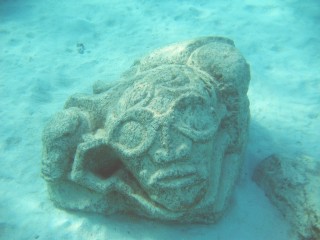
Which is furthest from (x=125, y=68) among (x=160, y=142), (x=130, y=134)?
(x=160, y=142)

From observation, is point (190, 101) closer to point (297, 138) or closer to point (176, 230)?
point (176, 230)

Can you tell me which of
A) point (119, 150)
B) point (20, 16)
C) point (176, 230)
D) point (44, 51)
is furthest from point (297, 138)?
point (20, 16)

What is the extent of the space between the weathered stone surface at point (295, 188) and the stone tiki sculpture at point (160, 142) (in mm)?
439

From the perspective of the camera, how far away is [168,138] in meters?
2.22

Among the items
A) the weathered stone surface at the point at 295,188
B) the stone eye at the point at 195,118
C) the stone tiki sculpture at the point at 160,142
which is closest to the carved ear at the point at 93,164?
the stone tiki sculpture at the point at 160,142

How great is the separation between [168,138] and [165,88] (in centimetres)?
45

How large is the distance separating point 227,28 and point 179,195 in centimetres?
469

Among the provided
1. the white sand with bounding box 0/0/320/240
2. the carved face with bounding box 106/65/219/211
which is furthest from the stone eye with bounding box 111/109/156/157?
the white sand with bounding box 0/0/320/240

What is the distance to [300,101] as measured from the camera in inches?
169

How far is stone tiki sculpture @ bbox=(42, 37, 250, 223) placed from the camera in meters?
2.26

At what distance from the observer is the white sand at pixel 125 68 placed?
279 centimetres

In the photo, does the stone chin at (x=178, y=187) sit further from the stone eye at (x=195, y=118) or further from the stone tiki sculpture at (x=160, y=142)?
the stone eye at (x=195, y=118)

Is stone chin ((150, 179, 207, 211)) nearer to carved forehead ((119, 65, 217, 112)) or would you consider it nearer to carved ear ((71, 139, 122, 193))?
carved ear ((71, 139, 122, 193))

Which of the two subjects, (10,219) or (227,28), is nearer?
(10,219)
